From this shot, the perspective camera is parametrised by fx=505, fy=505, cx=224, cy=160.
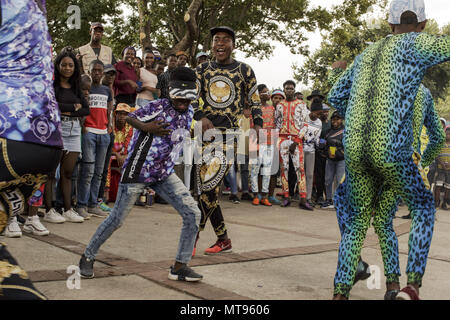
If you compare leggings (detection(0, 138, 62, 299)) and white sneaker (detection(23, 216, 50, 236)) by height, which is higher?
leggings (detection(0, 138, 62, 299))

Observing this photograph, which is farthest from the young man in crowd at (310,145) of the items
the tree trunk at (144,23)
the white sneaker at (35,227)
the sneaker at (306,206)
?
the tree trunk at (144,23)

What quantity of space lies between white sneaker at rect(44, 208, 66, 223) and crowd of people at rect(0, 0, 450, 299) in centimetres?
1

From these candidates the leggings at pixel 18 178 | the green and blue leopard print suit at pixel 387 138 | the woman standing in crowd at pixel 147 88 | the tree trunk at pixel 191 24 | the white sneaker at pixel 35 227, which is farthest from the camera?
the tree trunk at pixel 191 24

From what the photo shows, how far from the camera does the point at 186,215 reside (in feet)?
13.4

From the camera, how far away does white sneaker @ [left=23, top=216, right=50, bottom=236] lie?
18.3ft

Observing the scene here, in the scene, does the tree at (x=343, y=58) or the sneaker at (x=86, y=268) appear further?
the tree at (x=343, y=58)

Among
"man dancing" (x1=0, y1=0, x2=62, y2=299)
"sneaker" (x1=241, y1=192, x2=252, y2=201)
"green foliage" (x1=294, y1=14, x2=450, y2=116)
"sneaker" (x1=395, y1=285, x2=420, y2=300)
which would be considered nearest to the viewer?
"man dancing" (x1=0, y1=0, x2=62, y2=299)

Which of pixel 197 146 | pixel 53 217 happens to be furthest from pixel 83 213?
pixel 197 146

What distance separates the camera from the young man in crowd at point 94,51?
28.3 feet

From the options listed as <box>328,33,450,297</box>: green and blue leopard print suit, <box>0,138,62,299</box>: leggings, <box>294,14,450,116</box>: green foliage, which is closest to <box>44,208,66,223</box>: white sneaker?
<box>328,33,450,297</box>: green and blue leopard print suit

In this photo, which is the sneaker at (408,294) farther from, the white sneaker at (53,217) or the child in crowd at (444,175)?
the child in crowd at (444,175)

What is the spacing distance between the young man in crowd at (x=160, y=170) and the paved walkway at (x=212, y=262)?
0.26 metres

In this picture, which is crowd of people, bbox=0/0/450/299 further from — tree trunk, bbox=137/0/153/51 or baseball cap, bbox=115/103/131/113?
tree trunk, bbox=137/0/153/51

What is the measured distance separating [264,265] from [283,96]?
6.91 m
